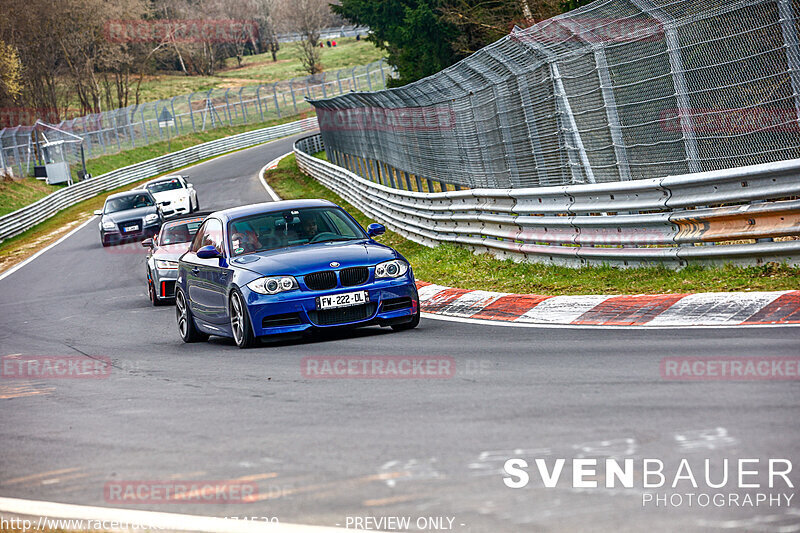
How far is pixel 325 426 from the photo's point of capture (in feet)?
19.3

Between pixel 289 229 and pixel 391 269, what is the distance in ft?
4.60

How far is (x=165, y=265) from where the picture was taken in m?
16.6

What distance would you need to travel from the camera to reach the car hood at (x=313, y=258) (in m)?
9.78

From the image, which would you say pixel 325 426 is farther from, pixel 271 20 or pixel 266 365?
pixel 271 20

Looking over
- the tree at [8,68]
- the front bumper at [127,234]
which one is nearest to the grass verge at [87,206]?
the front bumper at [127,234]

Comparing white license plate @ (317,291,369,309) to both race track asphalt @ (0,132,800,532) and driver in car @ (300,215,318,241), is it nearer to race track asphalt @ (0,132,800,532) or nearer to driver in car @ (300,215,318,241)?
race track asphalt @ (0,132,800,532)

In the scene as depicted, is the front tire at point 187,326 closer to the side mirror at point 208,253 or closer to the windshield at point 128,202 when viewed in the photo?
the side mirror at point 208,253

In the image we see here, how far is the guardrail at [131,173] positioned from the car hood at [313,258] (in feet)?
92.1

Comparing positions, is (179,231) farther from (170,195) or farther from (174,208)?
(170,195)

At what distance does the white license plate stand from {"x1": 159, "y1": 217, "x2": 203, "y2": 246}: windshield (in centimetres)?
840
